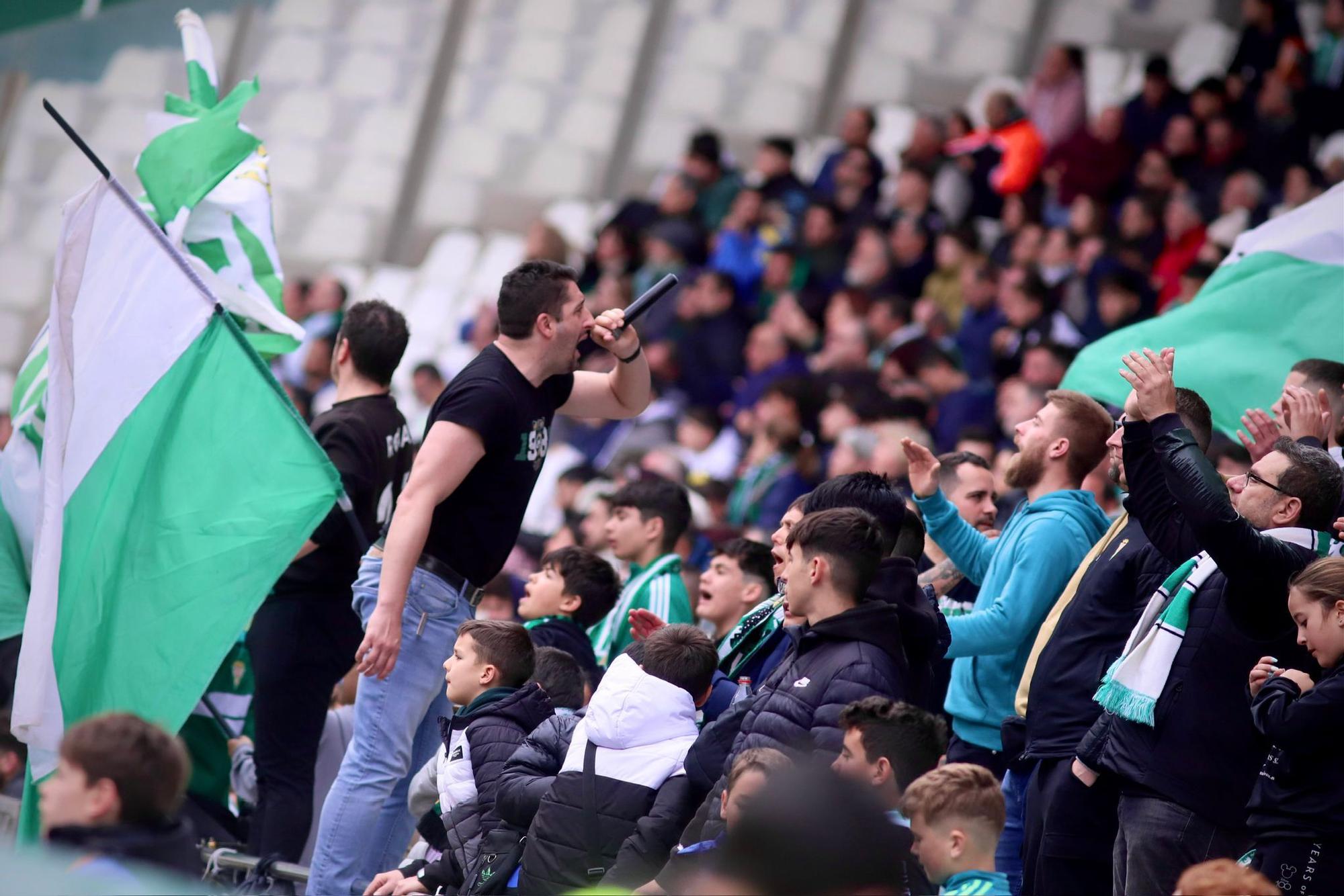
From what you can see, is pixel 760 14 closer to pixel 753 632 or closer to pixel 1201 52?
pixel 1201 52

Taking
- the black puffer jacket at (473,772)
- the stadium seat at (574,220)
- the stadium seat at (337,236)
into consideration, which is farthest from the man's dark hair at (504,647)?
the stadium seat at (337,236)

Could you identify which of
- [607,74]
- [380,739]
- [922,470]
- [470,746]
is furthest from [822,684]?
[607,74]

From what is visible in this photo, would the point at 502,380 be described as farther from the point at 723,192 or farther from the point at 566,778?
the point at 723,192

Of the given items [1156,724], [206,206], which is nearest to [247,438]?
[206,206]

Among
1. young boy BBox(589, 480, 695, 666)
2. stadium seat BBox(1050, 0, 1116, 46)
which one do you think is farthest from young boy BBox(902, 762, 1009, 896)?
stadium seat BBox(1050, 0, 1116, 46)

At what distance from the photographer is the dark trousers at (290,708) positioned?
556 cm

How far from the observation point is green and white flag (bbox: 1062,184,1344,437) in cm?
615

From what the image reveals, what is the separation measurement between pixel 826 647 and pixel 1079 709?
0.80 meters

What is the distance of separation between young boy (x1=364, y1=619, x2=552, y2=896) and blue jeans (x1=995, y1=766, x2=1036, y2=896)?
134 centimetres

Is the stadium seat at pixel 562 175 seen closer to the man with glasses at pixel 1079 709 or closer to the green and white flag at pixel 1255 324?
the green and white flag at pixel 1255 324

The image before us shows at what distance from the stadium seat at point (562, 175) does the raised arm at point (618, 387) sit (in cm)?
931

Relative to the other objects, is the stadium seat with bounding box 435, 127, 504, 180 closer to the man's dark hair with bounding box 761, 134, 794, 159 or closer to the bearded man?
the man's dark hair with bounding box 761, 134, 794, 159

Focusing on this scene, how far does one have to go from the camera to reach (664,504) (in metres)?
6.59

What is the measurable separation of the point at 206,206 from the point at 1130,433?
3634 millimetres
